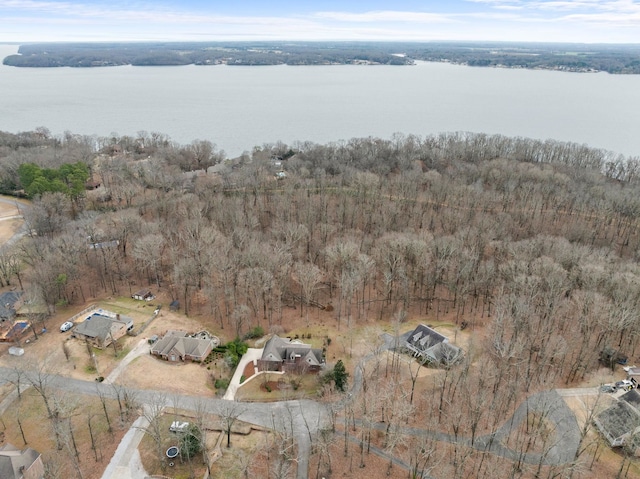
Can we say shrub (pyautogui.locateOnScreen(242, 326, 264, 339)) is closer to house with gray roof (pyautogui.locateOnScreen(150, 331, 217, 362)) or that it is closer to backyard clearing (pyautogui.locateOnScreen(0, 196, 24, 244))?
house with gray roof (pyautogui.locateOnScreen(150, 331, 217, 362))

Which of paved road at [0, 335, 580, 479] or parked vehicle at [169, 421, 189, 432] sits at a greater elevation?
parked vehicle at [169, 421, 189, 432]

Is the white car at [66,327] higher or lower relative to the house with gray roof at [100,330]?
lower

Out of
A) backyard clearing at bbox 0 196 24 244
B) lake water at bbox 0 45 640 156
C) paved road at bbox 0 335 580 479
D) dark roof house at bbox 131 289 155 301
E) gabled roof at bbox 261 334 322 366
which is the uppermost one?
lake water at bbox 0 45 640 156

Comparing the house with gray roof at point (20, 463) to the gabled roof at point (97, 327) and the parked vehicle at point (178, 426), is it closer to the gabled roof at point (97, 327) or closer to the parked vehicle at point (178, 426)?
the parked vehicle at point (178, 426)

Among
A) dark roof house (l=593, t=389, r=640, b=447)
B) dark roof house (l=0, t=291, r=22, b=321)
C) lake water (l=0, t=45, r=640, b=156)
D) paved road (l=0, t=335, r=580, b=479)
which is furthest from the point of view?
lake water (l=0, t=45, r=640, b=156)

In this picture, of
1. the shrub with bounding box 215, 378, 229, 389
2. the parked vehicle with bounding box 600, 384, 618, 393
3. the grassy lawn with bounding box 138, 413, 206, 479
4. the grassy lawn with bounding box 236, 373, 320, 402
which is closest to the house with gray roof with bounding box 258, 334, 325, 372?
the grassy lawn with bounding box 236, 373, 320, 402

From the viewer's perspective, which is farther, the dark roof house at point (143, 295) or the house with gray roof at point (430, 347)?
the dark roof house at point (143, 295)

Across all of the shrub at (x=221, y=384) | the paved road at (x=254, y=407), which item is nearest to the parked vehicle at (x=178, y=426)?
the paved road at (x=254, y=407)

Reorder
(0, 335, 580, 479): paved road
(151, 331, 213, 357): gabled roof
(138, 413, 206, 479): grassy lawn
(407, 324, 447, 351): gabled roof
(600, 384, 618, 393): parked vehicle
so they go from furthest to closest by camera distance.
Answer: (407, 324, 447, 351): gabled roof < (151, 331, 213, 357): gabled roof < (600, 384, 618, 393): parked vehicle < (0, 335, 580, 479): paved road < (138, 413, 206, 479): grassy lawn
